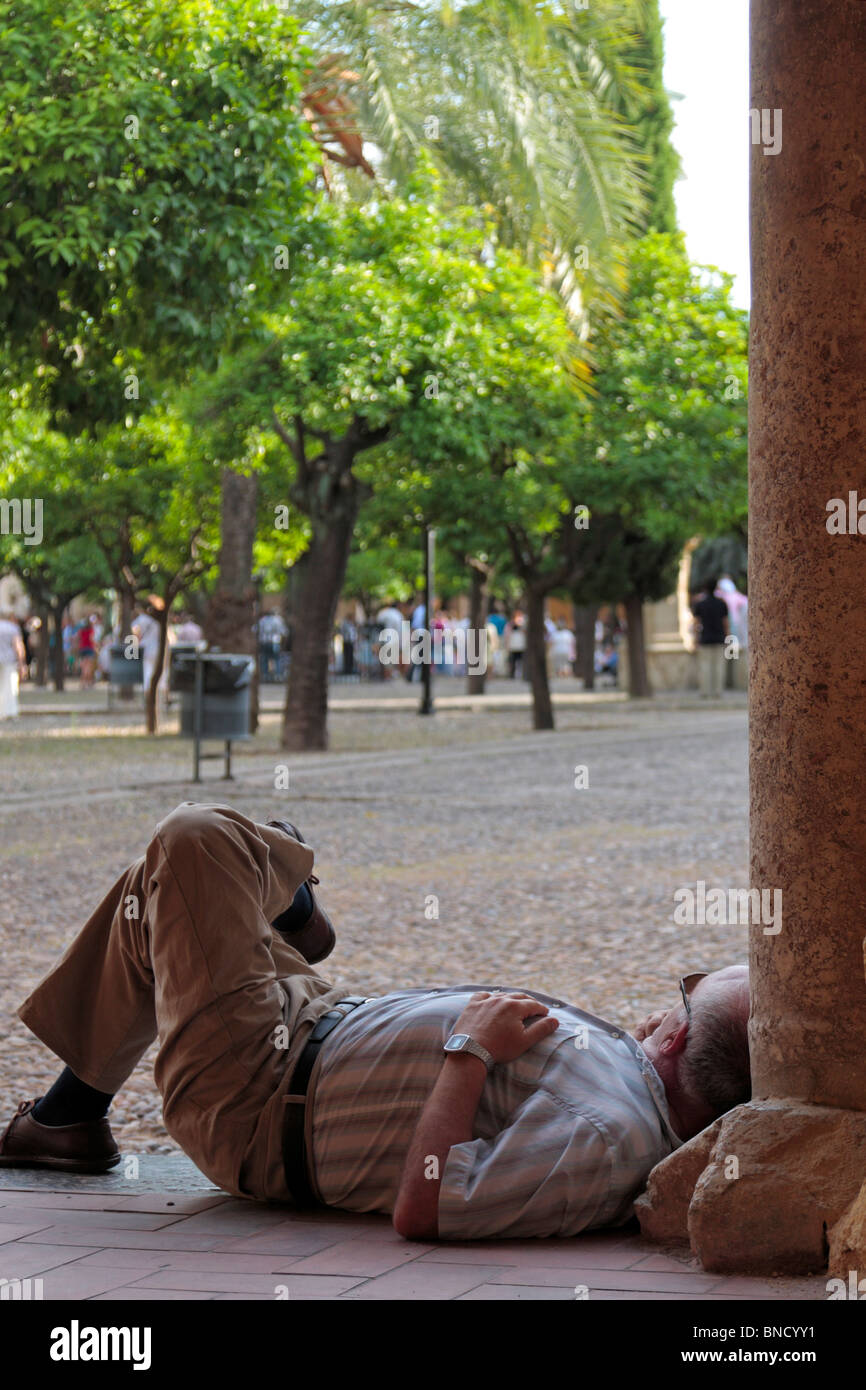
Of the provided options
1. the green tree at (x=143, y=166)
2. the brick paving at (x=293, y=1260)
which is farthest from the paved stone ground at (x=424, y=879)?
the green tree at (x=143, y=166)

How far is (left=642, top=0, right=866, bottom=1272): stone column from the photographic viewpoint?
2.91 m

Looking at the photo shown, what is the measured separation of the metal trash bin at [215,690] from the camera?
44.2 ft

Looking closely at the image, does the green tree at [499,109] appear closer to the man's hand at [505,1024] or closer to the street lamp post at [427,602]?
the street lamp post at [427,602]

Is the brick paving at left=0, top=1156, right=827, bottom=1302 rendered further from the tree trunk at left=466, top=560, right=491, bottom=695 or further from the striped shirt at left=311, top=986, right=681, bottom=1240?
the tree trunk at left=466, top=560, right=491, bottom=695

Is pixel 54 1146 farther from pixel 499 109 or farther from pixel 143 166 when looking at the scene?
pixel 499 109

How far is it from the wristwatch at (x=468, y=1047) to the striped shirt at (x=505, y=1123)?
0.22ft

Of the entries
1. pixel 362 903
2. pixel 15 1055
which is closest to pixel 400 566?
pixel 362 903

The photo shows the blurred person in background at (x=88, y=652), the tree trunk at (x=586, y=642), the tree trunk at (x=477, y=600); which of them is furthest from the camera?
the blurred person in background at (x=88, y=652)

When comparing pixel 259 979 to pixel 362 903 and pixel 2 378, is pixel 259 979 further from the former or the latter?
pixel 2 378

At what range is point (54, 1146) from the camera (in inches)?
145

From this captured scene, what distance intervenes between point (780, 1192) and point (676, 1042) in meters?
0.48

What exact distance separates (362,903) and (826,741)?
539 cm

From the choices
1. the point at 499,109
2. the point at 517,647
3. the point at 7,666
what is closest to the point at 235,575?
the point at 499,109

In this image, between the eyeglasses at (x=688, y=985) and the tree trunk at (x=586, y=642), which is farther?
the tree trunk at (x=586, y=642)
